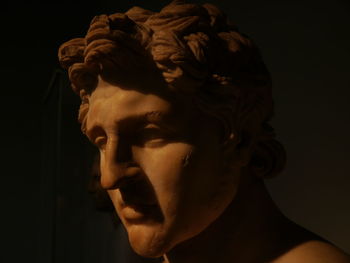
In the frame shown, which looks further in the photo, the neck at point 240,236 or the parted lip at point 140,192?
the neck at point 240,236

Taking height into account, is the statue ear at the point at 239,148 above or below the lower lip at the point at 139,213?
above

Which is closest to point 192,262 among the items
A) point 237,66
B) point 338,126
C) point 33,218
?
point 237,66

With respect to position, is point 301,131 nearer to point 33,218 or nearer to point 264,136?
point 264,136

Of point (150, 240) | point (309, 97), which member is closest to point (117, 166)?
point (150, 240)

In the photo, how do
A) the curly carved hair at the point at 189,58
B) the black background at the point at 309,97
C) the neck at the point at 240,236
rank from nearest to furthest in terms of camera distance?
1. the curly carved hair at the point at 189,58
2. the neck at the point at 240,236
3. the black background at the point at 309,97

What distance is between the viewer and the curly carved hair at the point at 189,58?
121 cm

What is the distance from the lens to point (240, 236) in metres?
1.39

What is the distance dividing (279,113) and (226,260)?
88 cm

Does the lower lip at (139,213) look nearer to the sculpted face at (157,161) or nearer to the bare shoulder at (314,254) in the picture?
the sculpted face at (157,161)

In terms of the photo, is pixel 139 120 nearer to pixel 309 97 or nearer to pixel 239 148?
pixel 239 148

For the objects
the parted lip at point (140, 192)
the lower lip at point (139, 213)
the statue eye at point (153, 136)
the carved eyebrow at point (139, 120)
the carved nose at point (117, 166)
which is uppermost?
the carved eyebrow at point (139, 120)

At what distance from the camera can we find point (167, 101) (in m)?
1.24

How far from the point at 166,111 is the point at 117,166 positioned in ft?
0.57

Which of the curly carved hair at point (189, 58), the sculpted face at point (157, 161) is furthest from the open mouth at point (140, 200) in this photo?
the curly carved hair at point (189, 58)
